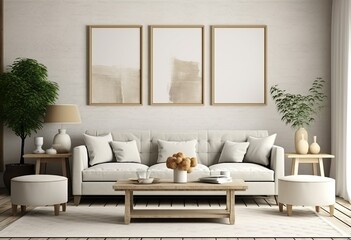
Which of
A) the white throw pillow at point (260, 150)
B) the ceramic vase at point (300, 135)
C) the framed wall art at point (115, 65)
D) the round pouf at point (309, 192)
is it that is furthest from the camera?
the framed wall art at point (115, 65)

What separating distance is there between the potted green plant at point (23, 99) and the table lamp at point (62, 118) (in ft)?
0.99

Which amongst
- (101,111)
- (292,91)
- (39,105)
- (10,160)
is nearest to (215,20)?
(292,91)

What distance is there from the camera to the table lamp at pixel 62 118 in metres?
7.53

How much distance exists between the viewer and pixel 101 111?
8141 millimetres

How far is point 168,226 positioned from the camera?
18.2 feet

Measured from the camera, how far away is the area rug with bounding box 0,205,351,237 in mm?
5203

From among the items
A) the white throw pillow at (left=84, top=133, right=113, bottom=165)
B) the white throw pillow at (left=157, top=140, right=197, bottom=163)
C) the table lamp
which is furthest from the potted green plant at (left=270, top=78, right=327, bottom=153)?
the table lamp

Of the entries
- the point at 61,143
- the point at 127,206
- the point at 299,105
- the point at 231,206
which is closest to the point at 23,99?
the point at 61,143

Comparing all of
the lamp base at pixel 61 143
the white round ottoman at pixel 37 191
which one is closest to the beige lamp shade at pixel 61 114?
the lamp base at pixel 61 143

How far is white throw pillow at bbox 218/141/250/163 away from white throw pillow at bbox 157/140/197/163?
0.39 m

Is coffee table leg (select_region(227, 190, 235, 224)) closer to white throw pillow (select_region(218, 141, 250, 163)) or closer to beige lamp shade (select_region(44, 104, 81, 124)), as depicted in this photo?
white throw pillow (select_region(218, 141, 250, 163))

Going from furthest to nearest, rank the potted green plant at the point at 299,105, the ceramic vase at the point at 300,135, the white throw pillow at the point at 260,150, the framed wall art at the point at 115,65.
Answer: the framed wall art at the point at 115,65
the potted green plant at the point at 299,105
the ceramic vase at the point at 300,135
the white throw pillow at the point at 260,150

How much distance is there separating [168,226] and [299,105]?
3019 mm

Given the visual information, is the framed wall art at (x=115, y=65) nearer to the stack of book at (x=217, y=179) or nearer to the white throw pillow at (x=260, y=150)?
the white throw pillow at (x=260, y=150)
